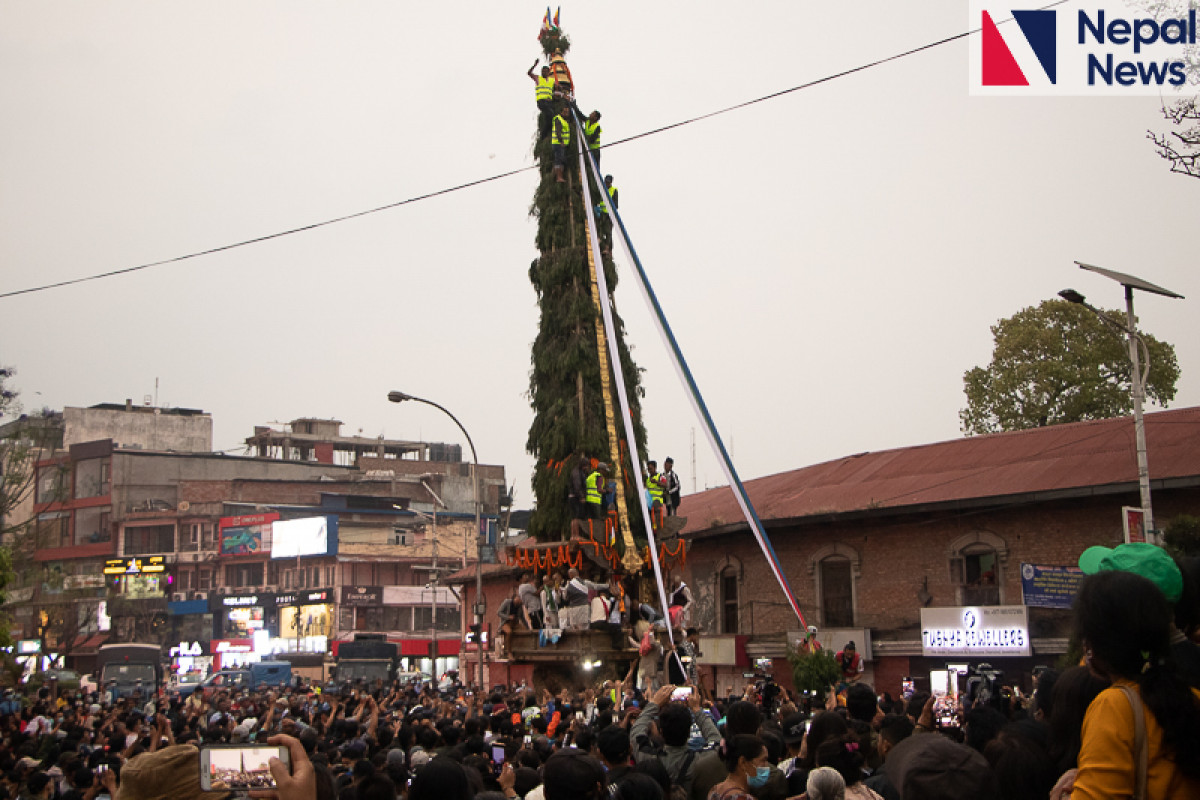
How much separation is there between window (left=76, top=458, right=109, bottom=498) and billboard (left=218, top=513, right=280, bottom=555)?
11.6 meters

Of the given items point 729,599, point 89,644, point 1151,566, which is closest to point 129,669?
point 729,599

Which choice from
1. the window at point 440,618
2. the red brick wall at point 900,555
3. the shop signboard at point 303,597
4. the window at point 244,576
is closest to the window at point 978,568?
the red brick wall at point 900,555

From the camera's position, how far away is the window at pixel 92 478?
81.9 meters

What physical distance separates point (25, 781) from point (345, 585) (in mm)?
62639

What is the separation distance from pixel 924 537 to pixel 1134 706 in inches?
1086

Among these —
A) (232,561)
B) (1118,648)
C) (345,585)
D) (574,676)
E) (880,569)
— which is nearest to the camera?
(1118,648)

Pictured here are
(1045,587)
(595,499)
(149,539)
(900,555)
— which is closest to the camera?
(1045,587)

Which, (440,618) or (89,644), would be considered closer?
(440,618)

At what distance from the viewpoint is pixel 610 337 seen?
2284 cm

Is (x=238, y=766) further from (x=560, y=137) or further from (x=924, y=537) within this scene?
(x=924, y=537)

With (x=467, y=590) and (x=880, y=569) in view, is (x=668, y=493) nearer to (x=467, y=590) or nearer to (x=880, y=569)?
(x=880, y=569)

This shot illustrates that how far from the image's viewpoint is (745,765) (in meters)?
6.76

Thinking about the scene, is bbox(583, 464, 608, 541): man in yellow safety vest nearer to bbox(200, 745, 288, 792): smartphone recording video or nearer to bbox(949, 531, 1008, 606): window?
bbox(949, 531, 1008, 606): window

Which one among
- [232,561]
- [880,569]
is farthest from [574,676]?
[232,561]
